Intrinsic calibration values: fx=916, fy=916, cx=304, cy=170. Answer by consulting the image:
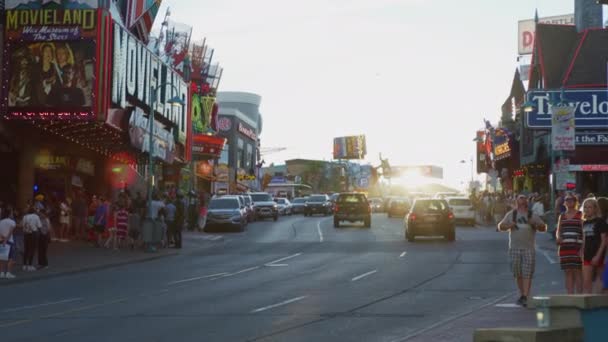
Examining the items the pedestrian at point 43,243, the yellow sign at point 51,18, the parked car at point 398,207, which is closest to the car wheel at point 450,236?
the yellow sign at point 51,18

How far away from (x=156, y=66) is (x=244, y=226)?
9.23m

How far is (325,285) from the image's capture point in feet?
63.9

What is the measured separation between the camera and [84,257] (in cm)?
2853

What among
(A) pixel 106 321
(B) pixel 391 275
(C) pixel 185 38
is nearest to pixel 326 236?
(B) pixel 391 275

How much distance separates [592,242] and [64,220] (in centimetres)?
2524

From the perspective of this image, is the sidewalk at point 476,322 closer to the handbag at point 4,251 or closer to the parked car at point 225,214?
the handbag at point 4,251

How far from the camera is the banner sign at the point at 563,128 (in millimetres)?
32562

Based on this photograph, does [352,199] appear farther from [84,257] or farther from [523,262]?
[523,262]

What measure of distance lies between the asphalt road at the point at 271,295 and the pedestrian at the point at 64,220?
5.72 metres

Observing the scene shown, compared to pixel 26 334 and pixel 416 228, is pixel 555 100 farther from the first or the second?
pixel 26 334

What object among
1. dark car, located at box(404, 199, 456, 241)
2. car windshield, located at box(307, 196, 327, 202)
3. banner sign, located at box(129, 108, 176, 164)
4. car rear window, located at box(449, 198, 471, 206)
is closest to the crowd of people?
banner sign, located at box(129, 108, 176, 164)

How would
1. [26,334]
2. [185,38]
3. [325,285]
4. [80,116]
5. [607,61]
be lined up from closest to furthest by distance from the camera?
[26,334], [325,285], [80,116], [607,61], [185,38]

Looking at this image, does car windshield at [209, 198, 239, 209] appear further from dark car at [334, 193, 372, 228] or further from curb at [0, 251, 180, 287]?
curb at [0, 251, 180, 287]

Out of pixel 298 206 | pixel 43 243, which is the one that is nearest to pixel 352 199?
pixel 43 243
